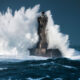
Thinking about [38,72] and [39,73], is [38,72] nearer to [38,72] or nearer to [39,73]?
[38,72]

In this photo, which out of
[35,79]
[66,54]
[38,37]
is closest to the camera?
[35,79]

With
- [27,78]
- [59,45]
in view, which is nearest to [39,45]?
[59,45]

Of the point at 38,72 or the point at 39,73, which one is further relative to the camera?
the point at 38,72

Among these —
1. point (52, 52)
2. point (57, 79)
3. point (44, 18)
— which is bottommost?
point (57, 79)

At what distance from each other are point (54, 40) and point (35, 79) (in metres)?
38.2

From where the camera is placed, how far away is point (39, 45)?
53.2 meters

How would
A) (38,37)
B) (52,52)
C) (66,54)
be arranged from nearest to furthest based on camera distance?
(52,52) < (66,54) < (38,37)

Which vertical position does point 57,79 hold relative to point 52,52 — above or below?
below

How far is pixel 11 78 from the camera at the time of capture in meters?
17.2

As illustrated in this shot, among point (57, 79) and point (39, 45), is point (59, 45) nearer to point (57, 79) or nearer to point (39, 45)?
point (39, 45)

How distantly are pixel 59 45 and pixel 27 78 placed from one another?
37.5 meters

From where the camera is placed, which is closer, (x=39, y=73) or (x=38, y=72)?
(x=39, y=73)

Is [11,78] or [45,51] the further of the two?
[45,51]

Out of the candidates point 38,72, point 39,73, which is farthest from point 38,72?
point 39,73
